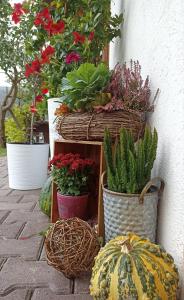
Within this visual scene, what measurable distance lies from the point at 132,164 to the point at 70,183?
81cm

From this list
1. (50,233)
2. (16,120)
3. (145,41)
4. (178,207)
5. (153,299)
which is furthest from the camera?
(16,120)

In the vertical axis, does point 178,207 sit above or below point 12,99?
below

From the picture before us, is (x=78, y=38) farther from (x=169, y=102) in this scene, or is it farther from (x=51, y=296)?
(x=51, y=296)

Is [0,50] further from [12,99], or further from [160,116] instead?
[160,116]

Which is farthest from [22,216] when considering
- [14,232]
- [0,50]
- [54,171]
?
[0,50]

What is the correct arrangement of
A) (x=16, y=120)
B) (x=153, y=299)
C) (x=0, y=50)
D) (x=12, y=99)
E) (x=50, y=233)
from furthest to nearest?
(x=12, y=99)
(x=0, y=50)
(x=16, y=120)
(x=50, y=233)
(x=153, y=299)

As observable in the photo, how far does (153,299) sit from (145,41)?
4.47 feet

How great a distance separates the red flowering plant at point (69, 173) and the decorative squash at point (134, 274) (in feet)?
3.16

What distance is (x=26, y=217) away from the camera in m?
2.48

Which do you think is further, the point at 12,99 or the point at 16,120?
the point at 12,99

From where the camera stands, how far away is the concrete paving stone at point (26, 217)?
241 centimetres

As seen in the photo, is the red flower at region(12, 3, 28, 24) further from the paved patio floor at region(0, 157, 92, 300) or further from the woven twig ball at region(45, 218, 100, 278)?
the woven twig ball at region(45, 218, 100, 278)

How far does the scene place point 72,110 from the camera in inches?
78.4

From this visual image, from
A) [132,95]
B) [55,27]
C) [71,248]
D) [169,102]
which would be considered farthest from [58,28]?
[71,248]
